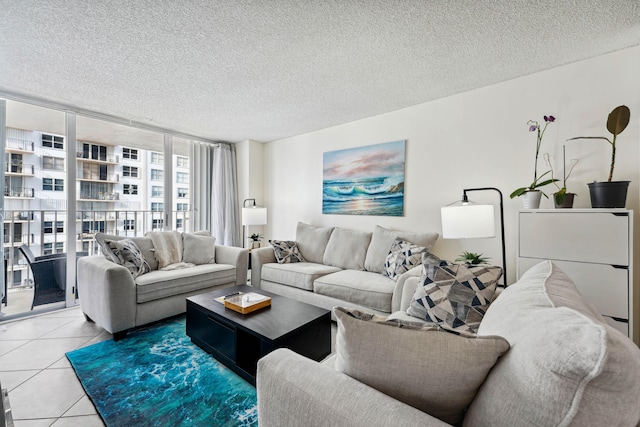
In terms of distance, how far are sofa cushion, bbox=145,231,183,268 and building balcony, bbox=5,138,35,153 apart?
156 centimetres

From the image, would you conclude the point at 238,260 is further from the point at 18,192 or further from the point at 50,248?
the point at 18,192

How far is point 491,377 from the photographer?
691 millimetres

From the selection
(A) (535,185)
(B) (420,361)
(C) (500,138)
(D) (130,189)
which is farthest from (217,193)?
(B) (420,361)

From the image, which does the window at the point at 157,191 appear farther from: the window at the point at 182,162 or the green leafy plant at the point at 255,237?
the green leafy plant at the point at 255,237

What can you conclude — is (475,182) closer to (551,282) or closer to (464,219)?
(464,219)

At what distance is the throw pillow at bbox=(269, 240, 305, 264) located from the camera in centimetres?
354

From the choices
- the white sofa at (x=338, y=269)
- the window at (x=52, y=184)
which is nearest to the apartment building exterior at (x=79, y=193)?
the window at (x=52, y=184)

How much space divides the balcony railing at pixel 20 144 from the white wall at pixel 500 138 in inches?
136

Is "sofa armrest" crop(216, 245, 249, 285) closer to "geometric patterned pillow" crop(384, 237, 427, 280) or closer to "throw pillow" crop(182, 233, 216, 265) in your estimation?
"throw pillow" crop(182, 233, 216, 265)

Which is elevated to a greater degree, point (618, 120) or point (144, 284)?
point (618, 120)

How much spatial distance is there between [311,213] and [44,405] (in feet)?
10.6

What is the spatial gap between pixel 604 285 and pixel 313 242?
272cm

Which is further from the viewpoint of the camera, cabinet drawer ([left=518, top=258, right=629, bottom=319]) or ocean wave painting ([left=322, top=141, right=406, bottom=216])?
ocean wave painting ([left=322, top=141, right=406, bottom=216])

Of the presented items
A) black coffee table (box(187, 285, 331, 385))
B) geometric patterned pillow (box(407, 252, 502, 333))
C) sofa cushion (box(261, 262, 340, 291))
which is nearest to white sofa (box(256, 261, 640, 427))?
geometric patterned pillow (box(407, 252, 502, 333))
